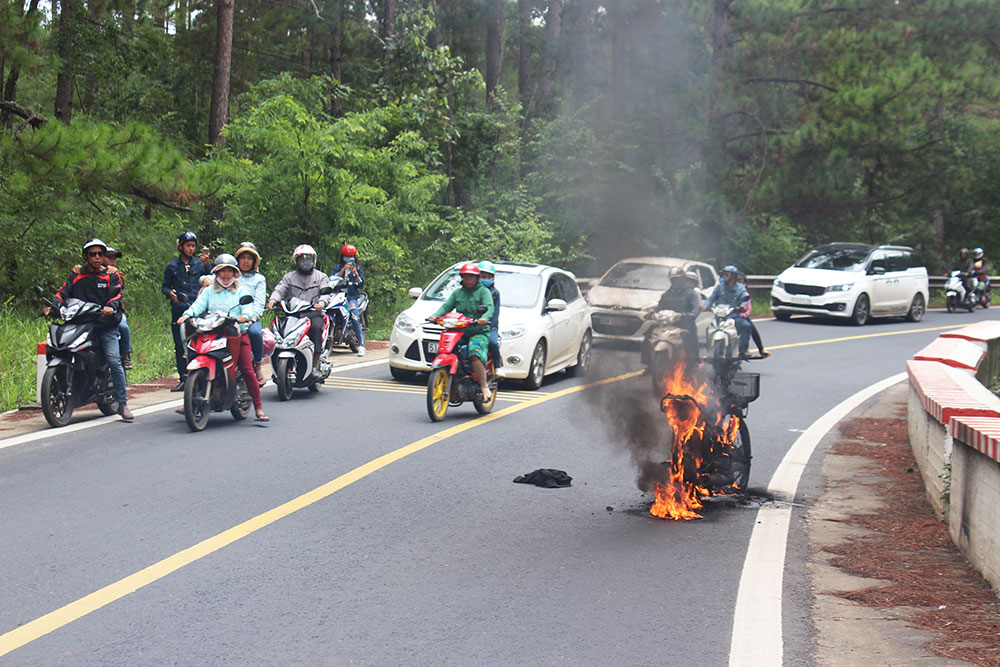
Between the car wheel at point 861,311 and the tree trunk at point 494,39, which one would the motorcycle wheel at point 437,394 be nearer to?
the car wheel at point 861,311

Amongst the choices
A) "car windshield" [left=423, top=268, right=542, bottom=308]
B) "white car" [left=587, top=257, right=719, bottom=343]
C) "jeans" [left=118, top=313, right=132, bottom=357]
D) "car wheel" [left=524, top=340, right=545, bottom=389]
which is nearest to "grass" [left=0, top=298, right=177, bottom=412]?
"jeans" [left=118, top=313, right=132, bottom=357]

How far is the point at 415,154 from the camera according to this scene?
2772 cm

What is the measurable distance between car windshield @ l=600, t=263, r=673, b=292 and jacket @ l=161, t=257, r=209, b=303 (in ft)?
27.9

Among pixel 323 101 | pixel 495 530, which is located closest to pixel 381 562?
pixel 495 530

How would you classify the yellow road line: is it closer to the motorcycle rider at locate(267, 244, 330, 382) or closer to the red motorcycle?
the red motorcycle

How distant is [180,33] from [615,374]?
110 ft

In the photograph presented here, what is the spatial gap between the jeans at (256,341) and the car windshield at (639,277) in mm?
→ 8992

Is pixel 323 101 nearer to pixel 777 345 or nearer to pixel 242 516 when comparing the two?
pixel 777 345

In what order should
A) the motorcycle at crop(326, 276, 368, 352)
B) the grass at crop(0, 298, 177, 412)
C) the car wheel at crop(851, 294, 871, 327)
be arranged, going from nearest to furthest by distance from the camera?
the grass at crop(0, 298, 177, 412)
the motorcycle at crop(326, 276, 368, 352)
the car wheel at crop(851, 294, 871, 327)

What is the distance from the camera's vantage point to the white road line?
4875 millimetres

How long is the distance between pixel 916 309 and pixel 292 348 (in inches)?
841

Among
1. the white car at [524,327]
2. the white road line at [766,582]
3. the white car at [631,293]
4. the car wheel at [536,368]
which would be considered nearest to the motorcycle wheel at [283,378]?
the white car at [524,327]

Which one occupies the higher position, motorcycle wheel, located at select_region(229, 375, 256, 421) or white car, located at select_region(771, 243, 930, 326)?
white car, located at select_region(771, 243, 930, 326)

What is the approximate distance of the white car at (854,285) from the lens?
26.8 metres
